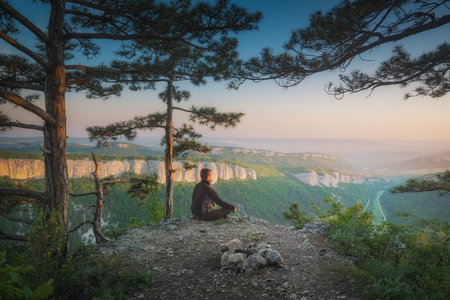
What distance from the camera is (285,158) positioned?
169750 millimetres

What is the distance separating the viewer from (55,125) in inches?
165

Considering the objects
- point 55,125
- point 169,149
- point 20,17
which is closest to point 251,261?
point 55,125

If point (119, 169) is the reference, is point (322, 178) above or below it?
below

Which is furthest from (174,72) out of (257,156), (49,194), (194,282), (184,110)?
(257,156)

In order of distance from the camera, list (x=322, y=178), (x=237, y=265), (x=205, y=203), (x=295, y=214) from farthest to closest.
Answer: (x=322, y=178), (x=295, y=214), (x=205, y=203), (x=237, y=265)

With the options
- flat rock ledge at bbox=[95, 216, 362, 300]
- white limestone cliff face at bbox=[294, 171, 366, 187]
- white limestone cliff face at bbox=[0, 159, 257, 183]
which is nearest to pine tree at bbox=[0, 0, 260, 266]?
flat rock ledge at bbox=[95, 216, 362, 300]

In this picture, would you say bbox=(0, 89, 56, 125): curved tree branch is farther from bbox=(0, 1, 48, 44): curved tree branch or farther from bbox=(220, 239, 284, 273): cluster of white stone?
bbox=(220, 239, 284, 273): cluster of white stone

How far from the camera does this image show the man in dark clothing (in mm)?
7398

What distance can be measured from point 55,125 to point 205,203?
539cm

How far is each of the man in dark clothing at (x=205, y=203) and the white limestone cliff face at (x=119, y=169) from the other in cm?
3410

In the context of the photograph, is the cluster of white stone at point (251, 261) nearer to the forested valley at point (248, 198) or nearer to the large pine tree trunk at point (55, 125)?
the large pine tree trunk at point (55, 125)

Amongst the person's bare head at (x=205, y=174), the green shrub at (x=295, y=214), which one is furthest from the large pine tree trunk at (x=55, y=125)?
the green shrub at (x=295, y=214)

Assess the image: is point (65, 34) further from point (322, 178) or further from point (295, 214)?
point (322, 178)

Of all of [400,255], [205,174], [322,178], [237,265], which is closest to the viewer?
[237,265]
